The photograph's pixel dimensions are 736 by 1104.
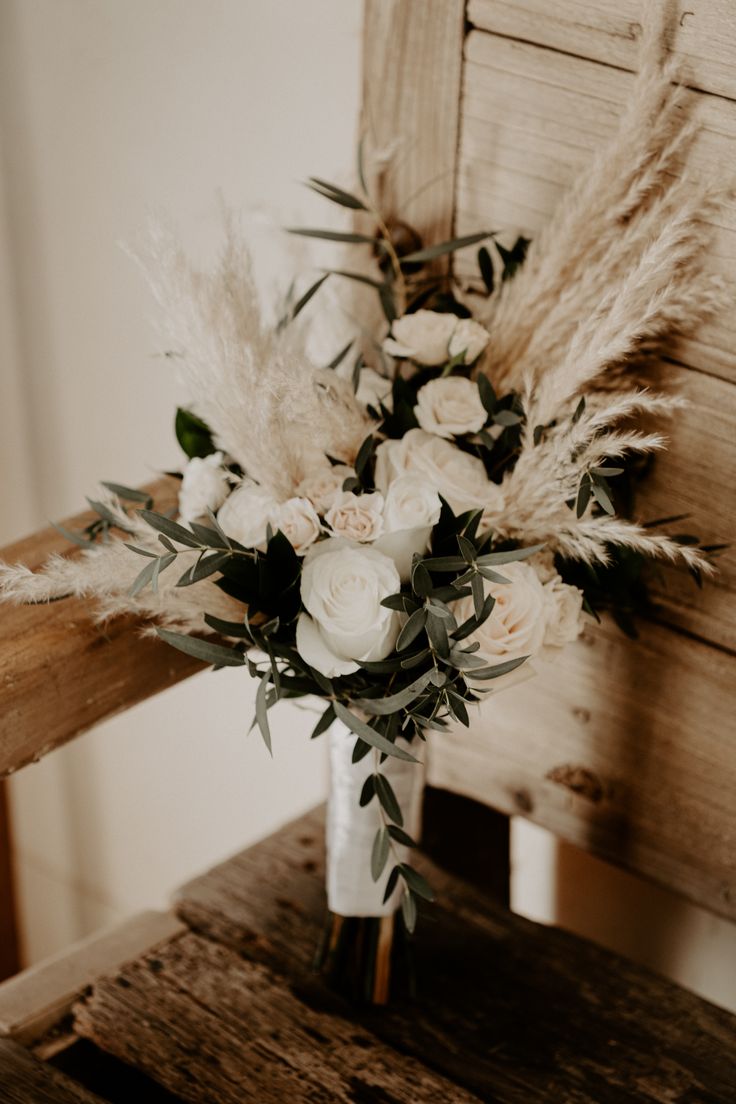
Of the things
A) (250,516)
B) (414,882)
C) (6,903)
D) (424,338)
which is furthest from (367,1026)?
(6,903)

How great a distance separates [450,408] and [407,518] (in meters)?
0.10

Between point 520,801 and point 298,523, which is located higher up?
point 298,523

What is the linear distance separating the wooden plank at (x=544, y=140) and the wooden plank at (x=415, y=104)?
1cm

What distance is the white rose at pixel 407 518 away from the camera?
72cm

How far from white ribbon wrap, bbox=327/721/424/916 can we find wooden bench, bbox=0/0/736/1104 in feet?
0.30

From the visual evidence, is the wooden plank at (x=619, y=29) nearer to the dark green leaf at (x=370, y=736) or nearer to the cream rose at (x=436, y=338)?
the cream rose at (x=436, y=338)

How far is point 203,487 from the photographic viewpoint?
2.67 ft

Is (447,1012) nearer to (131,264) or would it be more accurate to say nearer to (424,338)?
(424,338)

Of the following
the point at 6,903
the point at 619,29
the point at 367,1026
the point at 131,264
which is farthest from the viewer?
the point at 6,903

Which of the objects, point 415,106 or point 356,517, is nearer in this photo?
point 356,517

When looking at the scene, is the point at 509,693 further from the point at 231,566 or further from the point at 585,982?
the point at 231,566

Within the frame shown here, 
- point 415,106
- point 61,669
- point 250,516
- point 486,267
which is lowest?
point 61,669

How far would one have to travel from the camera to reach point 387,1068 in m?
0.86

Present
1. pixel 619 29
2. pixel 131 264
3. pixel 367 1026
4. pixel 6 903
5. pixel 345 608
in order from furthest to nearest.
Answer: pixel 6 903
pixel 131 264
pixel 367 1026
pixel 619 29
pixel 345 608
